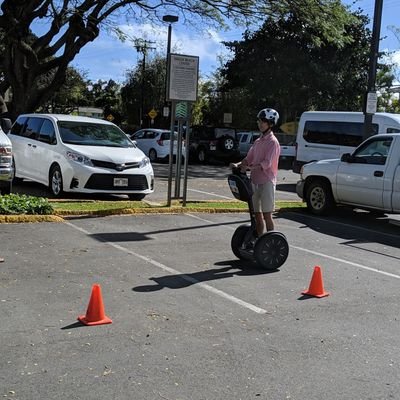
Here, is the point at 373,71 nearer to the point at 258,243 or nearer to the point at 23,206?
the point at 258,243

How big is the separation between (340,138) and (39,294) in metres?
13.7

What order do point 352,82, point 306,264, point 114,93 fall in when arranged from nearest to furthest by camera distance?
1. point 306,264
2. point 352,82
3. point 114,93

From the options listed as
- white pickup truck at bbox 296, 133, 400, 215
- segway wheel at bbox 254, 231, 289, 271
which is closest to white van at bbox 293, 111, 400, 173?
white pickup truck at bbox 296, 133, 400, 215

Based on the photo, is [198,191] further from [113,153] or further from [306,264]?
[306,264]

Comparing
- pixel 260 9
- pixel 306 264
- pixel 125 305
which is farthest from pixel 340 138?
pixel 125 305

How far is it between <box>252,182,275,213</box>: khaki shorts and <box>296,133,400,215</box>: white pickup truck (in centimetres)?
427

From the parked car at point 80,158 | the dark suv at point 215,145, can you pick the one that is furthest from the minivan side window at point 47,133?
the dark suv at point 215,145

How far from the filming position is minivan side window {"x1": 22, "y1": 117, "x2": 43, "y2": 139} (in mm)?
13016

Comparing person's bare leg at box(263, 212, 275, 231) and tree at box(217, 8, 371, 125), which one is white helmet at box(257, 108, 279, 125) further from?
tree at box(217, 8, 371, 125)

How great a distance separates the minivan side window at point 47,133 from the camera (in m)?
12.3

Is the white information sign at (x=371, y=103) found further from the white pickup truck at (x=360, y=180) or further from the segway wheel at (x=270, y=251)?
the segway wheel at (x=270, y=251)

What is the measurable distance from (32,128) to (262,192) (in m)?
7.85

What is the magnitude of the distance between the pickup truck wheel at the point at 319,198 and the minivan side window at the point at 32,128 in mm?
6018

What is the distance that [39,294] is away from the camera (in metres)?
5.57
